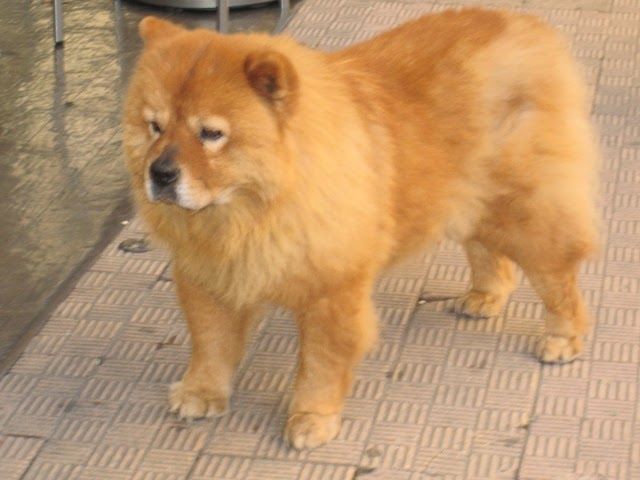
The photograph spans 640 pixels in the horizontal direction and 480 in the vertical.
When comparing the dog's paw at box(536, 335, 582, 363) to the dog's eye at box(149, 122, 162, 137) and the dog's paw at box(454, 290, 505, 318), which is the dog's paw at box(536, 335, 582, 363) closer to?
the dog's paw at box(454, 290, 505, 318)

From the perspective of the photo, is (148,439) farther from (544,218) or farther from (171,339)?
(544,218)

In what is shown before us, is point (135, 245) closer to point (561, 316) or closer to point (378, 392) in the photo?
point (378, 392)

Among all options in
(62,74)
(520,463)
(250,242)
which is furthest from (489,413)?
(62,74)

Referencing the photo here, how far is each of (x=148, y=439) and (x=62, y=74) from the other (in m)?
3.48

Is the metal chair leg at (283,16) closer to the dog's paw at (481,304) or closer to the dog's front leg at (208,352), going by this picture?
the dog's paw at (481,304)

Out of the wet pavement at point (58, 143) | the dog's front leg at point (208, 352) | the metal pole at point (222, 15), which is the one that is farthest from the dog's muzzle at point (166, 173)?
the metal pole at point (222, 15)

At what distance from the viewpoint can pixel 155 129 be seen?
11.4ft

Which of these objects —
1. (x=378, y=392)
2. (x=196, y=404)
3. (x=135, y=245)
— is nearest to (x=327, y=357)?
(x=378, y=392)

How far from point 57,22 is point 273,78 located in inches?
161

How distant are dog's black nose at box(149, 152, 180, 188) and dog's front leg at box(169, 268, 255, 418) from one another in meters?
0.60

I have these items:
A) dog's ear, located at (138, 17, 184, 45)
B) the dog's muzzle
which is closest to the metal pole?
dog's ear, located at (138, 17, 184, 45)

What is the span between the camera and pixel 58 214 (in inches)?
218

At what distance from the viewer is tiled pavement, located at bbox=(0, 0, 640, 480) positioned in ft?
12.5

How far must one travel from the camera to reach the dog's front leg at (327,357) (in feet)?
12.3
